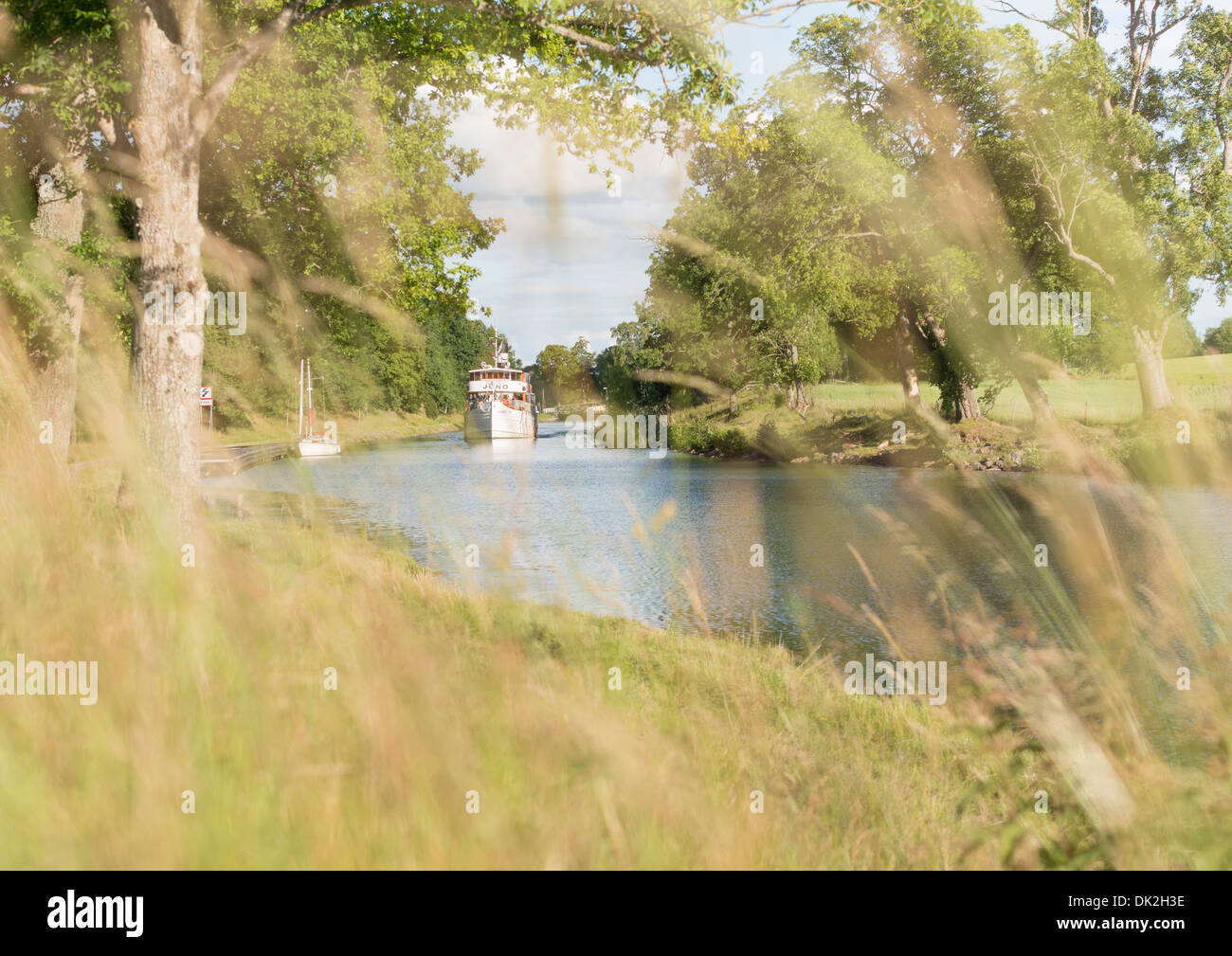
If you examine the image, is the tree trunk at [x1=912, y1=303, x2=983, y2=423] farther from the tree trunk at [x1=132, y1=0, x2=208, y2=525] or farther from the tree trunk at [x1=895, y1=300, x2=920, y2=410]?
the tree trunk at [x1=132, y1=0, x2=208, y2=525]

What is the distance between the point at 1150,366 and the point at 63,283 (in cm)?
2782

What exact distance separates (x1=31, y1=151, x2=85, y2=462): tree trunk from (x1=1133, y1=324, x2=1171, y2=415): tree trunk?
27128mm

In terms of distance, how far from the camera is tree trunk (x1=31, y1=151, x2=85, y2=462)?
44.1 feet

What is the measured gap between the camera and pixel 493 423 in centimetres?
7219

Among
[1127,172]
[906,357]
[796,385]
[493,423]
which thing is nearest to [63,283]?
[1127,172]

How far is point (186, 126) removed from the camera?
23.6 ft

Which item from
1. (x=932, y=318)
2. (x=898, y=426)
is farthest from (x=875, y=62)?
(x=898, y=426)

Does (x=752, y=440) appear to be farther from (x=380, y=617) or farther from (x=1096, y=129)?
(x=380, y=617)

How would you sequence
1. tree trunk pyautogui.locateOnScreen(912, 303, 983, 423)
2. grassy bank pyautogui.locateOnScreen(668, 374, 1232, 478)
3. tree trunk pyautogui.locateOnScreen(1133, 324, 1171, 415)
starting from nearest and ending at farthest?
grassy bank pyautogui.locateOnScreen(668, 374, 1232, 478) → tree trunk pyautogui.locateOnScreen(1133, 324, 1171, 415) → tree trunk pyautogui.locateOnScreen(912, 303, 983, 423)

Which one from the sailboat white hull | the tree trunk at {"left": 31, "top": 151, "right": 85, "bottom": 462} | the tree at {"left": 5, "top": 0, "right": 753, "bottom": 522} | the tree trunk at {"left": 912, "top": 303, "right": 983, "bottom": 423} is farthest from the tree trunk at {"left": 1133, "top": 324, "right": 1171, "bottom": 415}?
the sailboat white hull

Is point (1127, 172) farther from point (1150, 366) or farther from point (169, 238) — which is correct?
point (169, 238)

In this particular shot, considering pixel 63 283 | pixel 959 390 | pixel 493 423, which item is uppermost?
pixel 493 423

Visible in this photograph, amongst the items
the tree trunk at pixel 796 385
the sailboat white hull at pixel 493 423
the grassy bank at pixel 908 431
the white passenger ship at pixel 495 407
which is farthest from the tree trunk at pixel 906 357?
the sailboat white hull at pixel 493 423

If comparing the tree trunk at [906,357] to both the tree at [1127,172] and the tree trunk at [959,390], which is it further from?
the tree at [1127,172]
